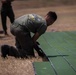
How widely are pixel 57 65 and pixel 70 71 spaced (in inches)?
20.7

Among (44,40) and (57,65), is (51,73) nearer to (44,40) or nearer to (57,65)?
(57,65)

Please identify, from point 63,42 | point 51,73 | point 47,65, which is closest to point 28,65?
point 47,65

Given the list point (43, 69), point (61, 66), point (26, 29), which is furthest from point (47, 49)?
point (43, 69)

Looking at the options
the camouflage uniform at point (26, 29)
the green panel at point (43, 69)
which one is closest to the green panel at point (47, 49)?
the camouflage uniform at point (26, 29)

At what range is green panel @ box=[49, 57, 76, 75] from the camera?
6.04 meters

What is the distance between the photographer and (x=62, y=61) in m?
6.93

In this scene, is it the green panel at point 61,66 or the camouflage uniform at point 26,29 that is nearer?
the green panel at point 61,66

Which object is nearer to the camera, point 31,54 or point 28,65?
point 28,65

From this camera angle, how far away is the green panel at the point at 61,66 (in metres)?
6.04

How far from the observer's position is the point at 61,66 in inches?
256

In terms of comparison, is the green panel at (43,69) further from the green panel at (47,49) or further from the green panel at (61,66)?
the green panel at (47,49)

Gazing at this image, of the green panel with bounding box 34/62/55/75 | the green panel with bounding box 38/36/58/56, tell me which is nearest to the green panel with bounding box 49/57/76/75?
the green panel with bounding box 34/62/55/75

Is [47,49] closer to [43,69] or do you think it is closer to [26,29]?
[26,29]

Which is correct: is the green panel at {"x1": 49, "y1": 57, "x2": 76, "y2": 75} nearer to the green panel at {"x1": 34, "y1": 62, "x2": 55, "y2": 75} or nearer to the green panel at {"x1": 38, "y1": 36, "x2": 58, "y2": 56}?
the green panel at {"x1": 34, "y1": 62, "x2": 55, "y2": 75}
